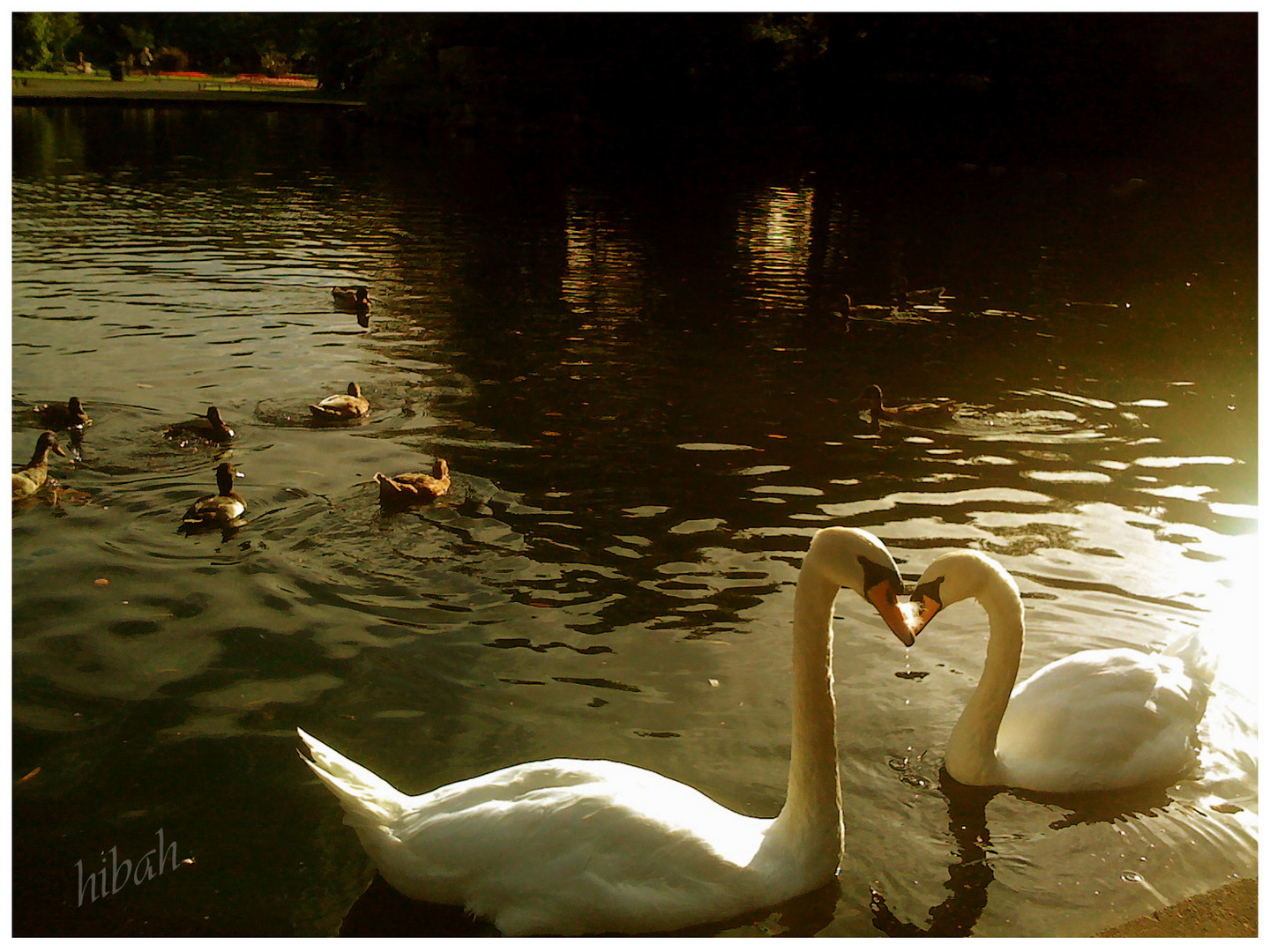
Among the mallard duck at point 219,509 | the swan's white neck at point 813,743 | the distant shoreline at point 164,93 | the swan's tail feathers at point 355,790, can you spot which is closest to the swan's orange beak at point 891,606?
the swan's white neck at point 813,743

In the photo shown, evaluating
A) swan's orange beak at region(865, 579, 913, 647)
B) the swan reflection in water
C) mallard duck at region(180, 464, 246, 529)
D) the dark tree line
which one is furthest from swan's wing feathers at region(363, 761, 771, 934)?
the dark tree line

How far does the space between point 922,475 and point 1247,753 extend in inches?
183

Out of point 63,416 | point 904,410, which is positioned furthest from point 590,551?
point 63,416

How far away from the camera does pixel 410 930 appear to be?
15.6ft

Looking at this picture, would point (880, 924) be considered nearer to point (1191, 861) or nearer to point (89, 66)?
point (1191, 861)

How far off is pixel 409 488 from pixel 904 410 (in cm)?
579

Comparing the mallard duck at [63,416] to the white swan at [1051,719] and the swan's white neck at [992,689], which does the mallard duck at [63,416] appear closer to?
the white swan at [1051,719]

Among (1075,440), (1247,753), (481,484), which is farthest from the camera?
(1075,440)

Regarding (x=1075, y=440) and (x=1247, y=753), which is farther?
(x=1075, y=440)

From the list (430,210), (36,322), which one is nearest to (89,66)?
(430,210)

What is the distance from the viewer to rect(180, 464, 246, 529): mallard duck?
8727 mm

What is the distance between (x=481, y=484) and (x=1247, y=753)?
20.6ft

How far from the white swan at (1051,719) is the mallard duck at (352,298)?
1250 centimetres

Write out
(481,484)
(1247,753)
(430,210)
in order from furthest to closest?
(430,210)
(481,484)
(1247,753)
